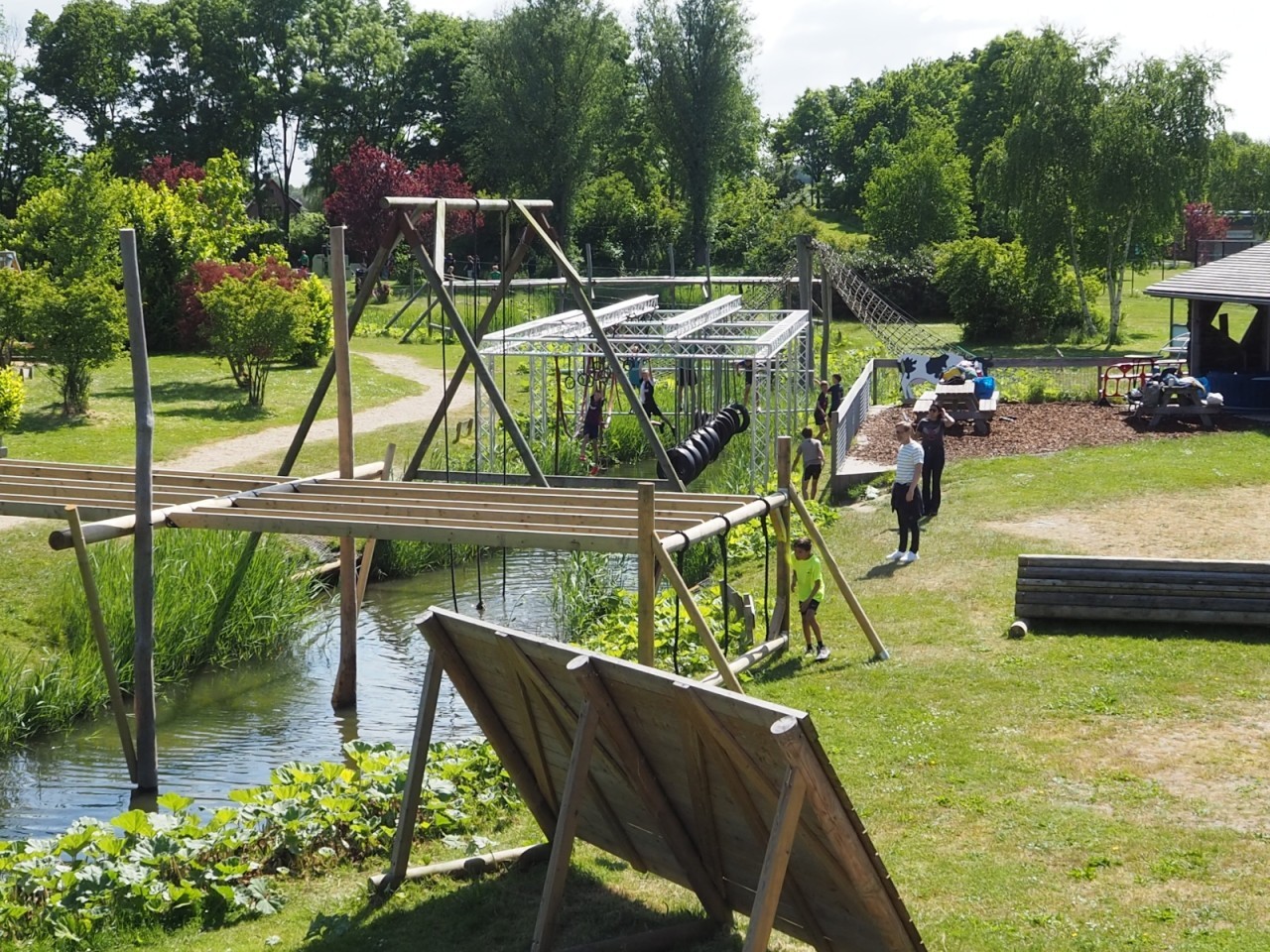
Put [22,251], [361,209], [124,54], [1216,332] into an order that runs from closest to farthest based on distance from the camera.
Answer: [1216,332], [22,251], [361,209], [124,54]

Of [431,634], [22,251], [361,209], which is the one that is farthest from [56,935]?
[361,209]

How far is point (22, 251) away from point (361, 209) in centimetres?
1783

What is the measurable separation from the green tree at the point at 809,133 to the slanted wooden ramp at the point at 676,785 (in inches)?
3808

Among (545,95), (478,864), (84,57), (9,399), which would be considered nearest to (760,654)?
(478,864)

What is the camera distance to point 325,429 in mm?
25484

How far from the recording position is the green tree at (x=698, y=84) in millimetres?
60562

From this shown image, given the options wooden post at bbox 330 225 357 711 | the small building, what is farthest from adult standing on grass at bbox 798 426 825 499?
the small building

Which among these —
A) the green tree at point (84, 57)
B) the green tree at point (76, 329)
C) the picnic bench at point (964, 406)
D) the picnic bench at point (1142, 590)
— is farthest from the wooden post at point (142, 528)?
the green tree at point (84, 57)

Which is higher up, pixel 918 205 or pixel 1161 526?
pixel 918 205

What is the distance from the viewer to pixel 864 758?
9.36 m

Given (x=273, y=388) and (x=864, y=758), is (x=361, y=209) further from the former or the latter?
(x=864, y=758)

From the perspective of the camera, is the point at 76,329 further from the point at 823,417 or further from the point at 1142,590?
the point at 1142,590

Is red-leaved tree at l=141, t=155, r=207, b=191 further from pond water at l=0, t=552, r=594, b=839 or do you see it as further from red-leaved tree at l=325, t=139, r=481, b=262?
pond water at l=0, t=552, r=594, b=839

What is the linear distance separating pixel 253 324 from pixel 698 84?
38114 millimetres
